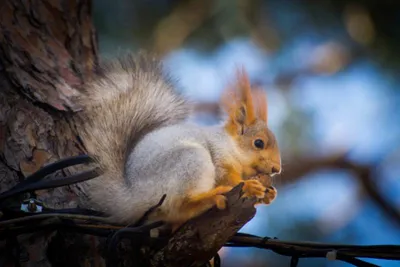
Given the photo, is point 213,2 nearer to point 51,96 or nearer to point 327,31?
point 327,31

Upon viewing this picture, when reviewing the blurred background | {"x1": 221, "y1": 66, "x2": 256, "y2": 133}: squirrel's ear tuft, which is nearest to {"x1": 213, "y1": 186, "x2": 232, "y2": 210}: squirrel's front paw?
{"x1": 221, "y1": 66, "x2": 256, "y2": 133}: squirrel's ear tuft

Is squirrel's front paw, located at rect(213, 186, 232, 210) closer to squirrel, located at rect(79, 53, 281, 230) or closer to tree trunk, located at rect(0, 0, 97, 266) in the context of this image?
squirrel, located at rect(79, 53, 281, 230)

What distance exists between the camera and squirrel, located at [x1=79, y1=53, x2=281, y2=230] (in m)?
0.88

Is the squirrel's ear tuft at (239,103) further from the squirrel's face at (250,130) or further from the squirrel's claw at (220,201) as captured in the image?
the squirrel's claw at (220,201)

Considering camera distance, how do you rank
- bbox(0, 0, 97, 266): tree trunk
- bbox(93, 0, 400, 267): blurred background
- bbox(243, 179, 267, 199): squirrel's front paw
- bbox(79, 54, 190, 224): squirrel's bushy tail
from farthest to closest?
bbox(93, 0, 400, 267): blurred background → bbox(0, 0, 97, 266): tree trunk → bbox(79, 54, 190, 224): squirrel's bushy tail → bbox(243, 179, 267, 199): squirrel's front paw

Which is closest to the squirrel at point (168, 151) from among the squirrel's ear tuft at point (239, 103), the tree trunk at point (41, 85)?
the squirrel's ear tuft at point (239, 103)

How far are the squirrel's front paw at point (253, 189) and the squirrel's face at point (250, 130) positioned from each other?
4 cm

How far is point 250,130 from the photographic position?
0.92 m

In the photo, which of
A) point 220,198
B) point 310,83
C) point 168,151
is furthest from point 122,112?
point 310,83

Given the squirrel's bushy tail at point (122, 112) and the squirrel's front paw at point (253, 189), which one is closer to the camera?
the squirrel's front paw at point (253, 189)

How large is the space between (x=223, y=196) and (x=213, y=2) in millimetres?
637

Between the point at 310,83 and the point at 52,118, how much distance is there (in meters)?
0.55

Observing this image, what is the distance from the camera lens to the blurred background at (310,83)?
125 centimetres

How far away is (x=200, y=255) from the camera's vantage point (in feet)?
3.11
